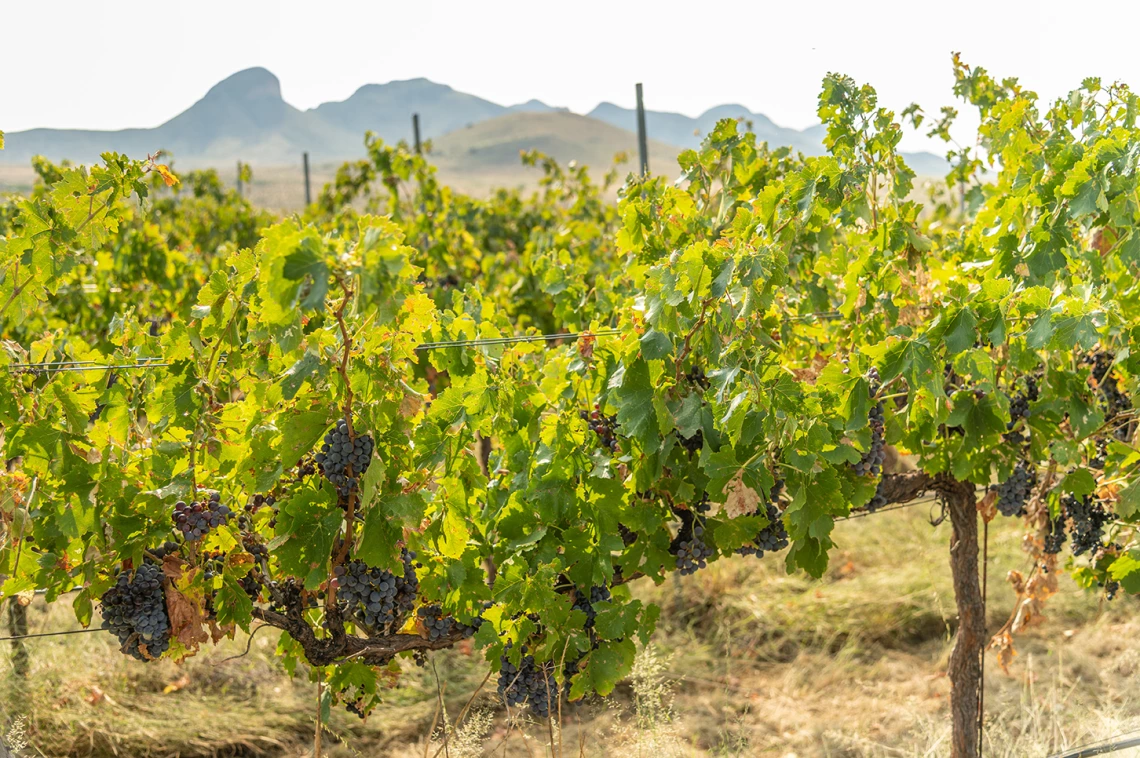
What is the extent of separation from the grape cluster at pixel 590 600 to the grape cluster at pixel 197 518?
0.81m

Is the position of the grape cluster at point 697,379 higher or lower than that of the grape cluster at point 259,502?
higher

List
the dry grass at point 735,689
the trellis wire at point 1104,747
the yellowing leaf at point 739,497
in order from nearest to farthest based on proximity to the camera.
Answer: the yellowing leaf at point 739,497 < the trellis wire at point 1104,747 < the dry grass at point 735,689

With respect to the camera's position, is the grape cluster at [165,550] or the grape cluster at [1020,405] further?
the grape cluster at [1020,405]

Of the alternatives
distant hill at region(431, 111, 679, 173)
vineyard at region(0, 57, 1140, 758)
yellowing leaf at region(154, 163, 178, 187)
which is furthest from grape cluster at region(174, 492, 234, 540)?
distant hill at region(431, 111, 679, 173)

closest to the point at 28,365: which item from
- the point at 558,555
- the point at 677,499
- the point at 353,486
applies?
the point at 353,486

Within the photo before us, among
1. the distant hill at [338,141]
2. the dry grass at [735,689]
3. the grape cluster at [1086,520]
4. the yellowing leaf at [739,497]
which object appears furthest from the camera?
the distant hill at [338,141]

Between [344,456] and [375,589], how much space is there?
338 mm

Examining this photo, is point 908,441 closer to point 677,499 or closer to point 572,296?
point 677,499

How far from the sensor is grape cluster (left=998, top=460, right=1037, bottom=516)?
2641 millimetres

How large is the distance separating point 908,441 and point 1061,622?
A: 8.92 feet

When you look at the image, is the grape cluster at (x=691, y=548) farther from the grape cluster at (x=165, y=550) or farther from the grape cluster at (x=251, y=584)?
the grape cluster at (x=165, y=550)

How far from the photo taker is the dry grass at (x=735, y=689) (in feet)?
11.2

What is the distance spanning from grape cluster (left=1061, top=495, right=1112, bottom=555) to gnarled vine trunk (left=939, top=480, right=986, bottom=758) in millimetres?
272

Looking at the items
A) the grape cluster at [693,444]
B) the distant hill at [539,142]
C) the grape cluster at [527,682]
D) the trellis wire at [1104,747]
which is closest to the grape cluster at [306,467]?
the grape cluster at [527,682]
